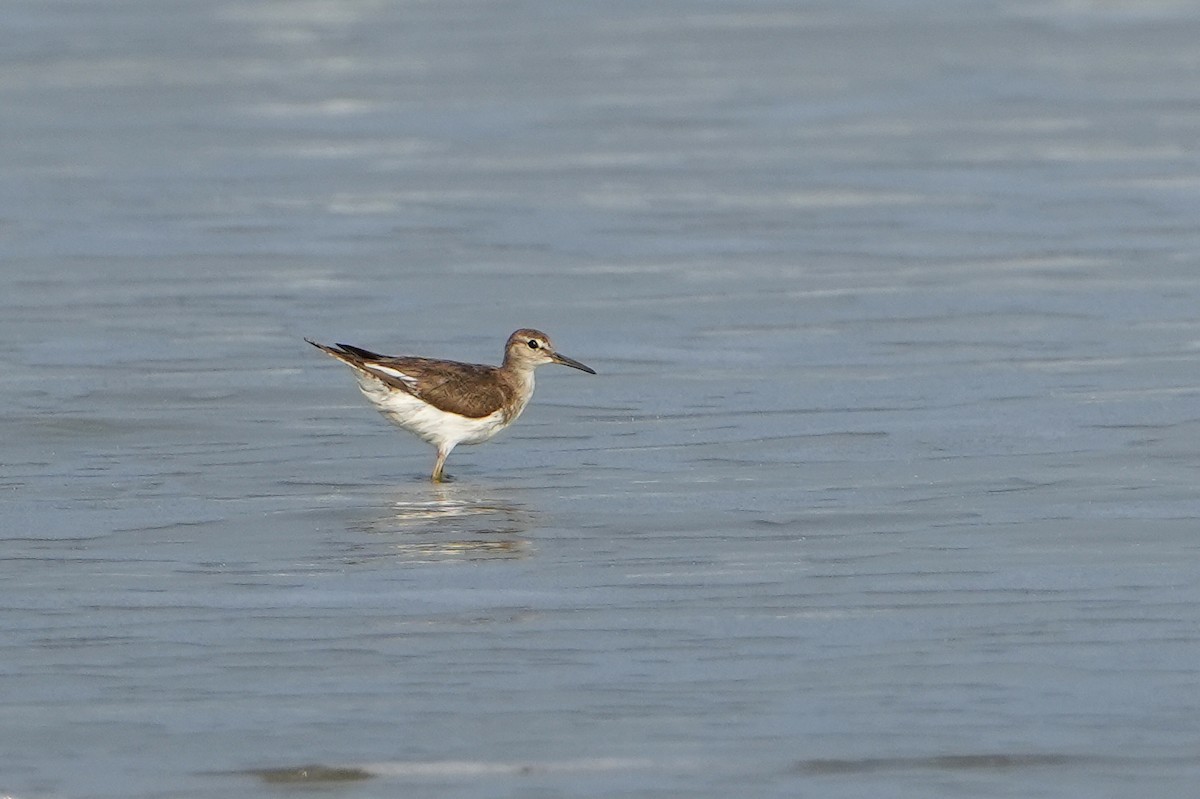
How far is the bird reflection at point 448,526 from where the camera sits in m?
9.07

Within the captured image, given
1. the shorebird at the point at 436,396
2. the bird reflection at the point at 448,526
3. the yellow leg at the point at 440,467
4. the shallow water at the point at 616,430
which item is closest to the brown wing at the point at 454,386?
the shorebird at the point at 436,396

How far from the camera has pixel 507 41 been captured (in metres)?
24.9

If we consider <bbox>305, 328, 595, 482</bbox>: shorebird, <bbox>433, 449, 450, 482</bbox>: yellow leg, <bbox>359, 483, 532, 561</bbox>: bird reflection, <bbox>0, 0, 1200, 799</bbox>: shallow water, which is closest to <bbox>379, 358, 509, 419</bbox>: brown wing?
<bbox>305, 328, 595, 482</bbox>: shorebird

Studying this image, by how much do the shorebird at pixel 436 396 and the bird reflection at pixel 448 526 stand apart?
0.48 meters

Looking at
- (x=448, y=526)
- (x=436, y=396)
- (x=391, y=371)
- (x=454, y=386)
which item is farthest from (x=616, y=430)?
(x=448, y=526)

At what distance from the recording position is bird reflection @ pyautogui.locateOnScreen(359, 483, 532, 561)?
357 inches

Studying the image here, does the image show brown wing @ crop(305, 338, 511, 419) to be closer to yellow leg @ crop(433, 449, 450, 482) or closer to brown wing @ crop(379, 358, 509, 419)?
brown wing @ crop(379, 358, 509, 419)

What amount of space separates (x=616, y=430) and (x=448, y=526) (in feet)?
6.45

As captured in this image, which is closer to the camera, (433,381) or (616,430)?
(433,381)

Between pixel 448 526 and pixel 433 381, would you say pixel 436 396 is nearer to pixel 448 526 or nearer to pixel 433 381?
pixel 433 381

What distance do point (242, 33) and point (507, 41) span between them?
3338 millimetres

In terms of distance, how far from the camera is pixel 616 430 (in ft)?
37.4

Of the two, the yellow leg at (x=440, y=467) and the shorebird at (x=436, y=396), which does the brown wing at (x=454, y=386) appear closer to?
the shorebird at (x=436, y=396)

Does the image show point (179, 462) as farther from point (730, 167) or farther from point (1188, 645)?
point (730, 167)
